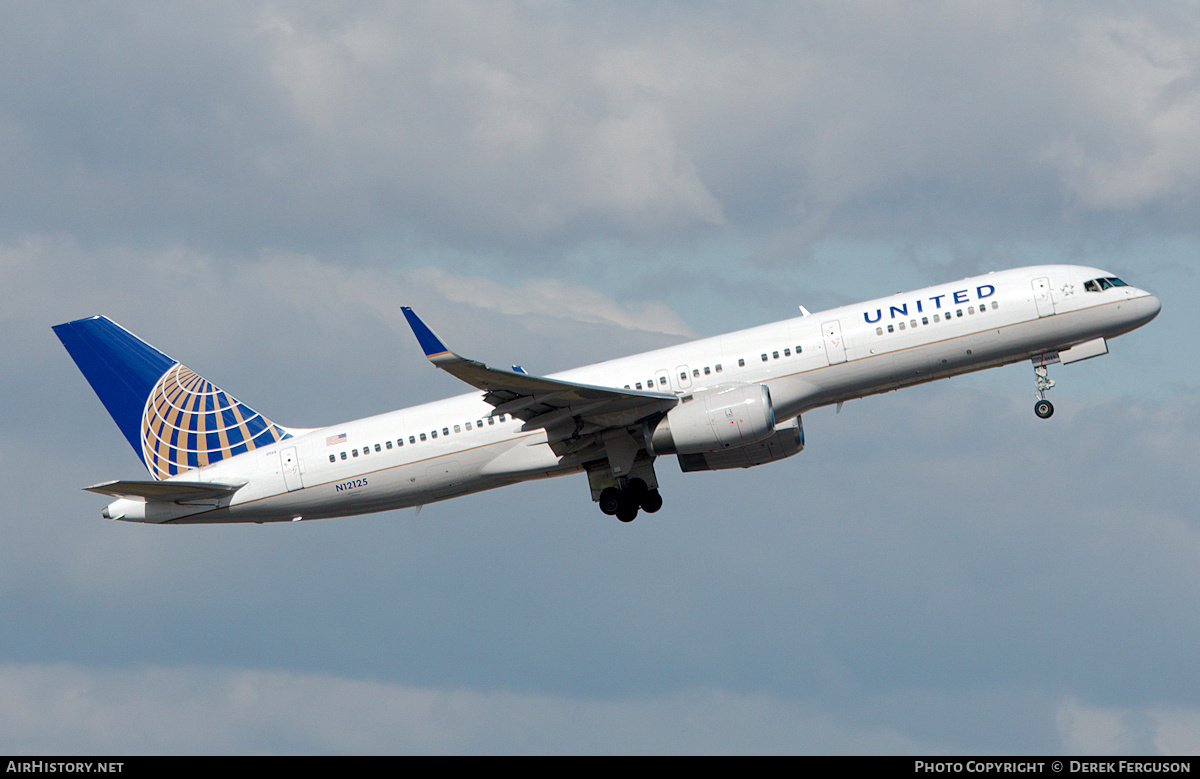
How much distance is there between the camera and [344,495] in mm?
41125

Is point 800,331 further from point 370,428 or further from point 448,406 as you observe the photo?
point 370,428

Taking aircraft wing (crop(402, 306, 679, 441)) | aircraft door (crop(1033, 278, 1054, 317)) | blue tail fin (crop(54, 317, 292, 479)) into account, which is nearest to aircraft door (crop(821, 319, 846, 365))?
aircraft wing (crop(402, 306, 679, 441))

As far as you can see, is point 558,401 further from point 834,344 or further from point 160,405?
→ point 160,405

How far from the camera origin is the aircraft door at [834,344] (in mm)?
37969

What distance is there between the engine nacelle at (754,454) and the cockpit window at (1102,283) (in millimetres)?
10222

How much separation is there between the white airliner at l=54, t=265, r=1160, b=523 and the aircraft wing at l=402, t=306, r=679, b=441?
62 millimetres

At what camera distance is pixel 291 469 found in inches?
1631

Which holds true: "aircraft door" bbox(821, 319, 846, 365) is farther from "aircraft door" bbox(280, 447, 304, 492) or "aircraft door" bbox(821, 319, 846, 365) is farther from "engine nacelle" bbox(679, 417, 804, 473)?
"aircraft door" bbox(280, 447, 304, 492)

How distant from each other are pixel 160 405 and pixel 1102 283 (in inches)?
1283

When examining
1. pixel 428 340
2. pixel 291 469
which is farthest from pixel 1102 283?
pixel 291 469

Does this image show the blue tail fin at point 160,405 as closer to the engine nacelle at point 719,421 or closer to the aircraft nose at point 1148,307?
the engine nacelle at point 719,421

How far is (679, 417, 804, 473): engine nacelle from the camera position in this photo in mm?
41531

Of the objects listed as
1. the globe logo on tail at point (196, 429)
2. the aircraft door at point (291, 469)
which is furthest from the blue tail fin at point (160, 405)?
the aircraft door at point (291, 469)
